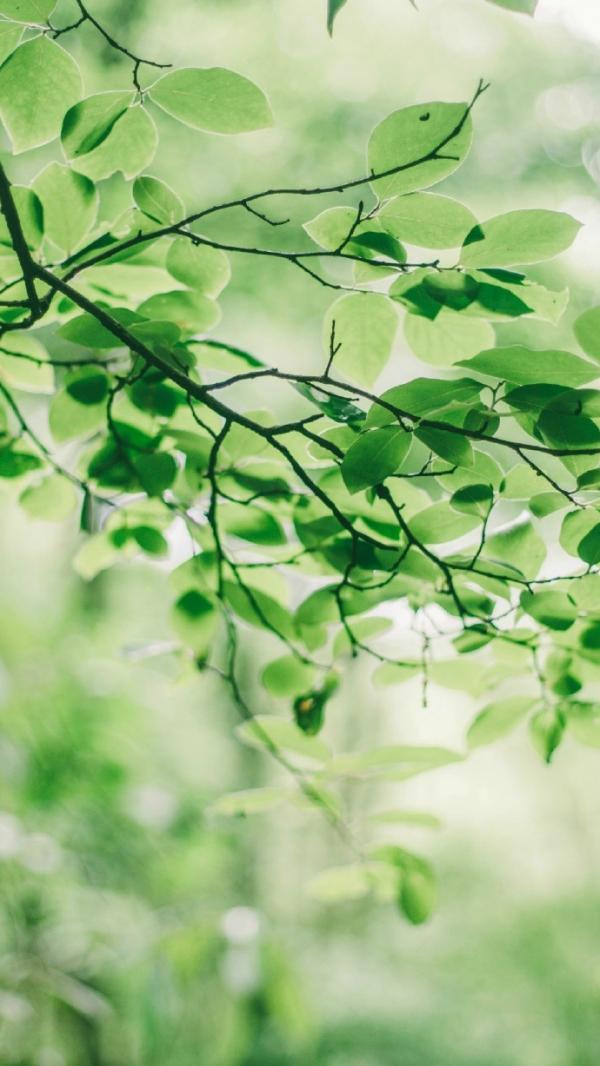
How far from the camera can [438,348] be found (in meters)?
0.42

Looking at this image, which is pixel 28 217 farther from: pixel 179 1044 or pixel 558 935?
pixel 558 935

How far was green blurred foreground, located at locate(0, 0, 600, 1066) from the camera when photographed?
1575 millimetres

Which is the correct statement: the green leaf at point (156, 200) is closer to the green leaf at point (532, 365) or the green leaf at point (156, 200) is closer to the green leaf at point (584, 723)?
the green leaf at point (532, 365)

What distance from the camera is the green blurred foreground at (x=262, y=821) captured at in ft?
5.17

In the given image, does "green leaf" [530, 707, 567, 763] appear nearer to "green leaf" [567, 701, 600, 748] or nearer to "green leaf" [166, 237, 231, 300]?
"green leaf" [567, 701, 600, 748]

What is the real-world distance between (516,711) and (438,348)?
0.83 feet

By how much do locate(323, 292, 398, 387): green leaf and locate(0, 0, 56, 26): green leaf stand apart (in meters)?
0.18

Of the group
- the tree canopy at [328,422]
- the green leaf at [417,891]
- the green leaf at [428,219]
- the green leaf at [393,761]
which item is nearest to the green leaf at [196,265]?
the tree canopy at [328,422]

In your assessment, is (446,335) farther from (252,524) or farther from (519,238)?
(252,524)

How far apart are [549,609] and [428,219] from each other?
212 mm

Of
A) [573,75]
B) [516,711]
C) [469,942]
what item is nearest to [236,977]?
[516,711]

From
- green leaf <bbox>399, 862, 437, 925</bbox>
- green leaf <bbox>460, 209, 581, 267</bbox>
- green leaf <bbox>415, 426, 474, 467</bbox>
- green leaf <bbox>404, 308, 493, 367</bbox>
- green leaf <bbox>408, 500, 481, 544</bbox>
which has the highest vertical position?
green leaf <bbox>460, 209, 581, 267</bbox>

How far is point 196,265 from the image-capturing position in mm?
449

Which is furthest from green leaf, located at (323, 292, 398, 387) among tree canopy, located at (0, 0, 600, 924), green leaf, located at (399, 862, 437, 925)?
green leaf, located at (399, 862, 437, 925)
